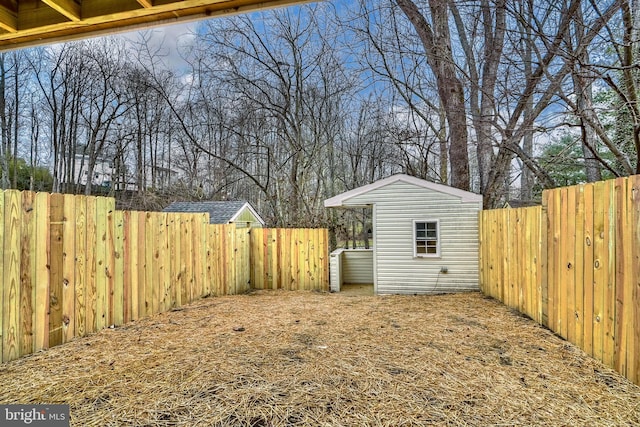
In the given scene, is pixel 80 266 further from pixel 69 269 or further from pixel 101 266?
pixel 101 266

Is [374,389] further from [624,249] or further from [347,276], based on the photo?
[347,276]

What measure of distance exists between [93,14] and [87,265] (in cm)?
218

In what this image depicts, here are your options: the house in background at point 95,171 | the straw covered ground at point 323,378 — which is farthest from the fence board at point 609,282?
the house in background at point 95,171

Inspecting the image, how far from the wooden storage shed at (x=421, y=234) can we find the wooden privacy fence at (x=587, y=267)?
2.26 m

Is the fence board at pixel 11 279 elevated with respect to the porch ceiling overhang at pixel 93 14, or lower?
lower

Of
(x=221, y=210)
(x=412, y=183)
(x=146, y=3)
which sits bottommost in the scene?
(x=221, y=210)

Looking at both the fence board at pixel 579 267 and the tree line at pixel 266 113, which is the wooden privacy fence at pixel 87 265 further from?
the tree line at pixel 266 113

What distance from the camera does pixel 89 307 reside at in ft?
10.3

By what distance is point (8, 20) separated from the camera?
2.25m

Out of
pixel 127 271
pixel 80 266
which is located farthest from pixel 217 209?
pixel 80 266

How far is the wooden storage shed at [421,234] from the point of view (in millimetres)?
6523

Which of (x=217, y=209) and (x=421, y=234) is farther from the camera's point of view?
(x=217, y=209)

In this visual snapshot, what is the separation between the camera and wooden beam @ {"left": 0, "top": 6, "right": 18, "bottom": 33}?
2.21 metres

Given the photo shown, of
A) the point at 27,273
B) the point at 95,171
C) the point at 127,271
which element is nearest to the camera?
the point at 27,273
